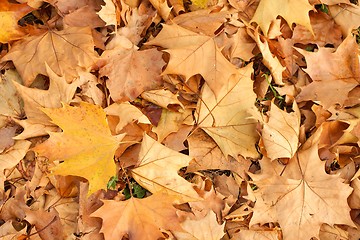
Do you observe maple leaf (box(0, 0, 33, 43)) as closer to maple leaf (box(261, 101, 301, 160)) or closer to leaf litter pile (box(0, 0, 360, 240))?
leaf litter pile (box(0, 0, 360, 240))

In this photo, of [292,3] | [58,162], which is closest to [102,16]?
[58,162]

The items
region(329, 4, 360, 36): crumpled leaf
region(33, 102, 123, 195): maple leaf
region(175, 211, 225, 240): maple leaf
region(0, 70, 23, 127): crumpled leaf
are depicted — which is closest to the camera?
region(33, 102, 123, 195): maple leaf

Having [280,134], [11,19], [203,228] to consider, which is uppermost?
[11,19]

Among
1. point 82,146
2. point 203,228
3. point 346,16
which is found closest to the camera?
point 82,146

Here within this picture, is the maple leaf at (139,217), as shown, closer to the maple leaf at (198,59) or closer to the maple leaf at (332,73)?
the maple leaf at (198,59)

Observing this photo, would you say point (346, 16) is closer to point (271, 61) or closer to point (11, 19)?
point (271, 61)

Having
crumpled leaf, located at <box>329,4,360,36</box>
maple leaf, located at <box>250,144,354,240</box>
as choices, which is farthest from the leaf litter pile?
crumpled leaf, located at <box>329,4,360,36</box>

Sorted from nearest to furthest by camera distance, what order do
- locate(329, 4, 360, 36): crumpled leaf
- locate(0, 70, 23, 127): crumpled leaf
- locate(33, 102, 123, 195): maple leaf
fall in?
locate(33, 102, 123, 195): maple leaf → locate(0, 70, 23, 127): crumpled leaf → locate(329, 4, 360, 36): crumpled leaf

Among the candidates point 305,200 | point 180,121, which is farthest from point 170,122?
point 305,200
